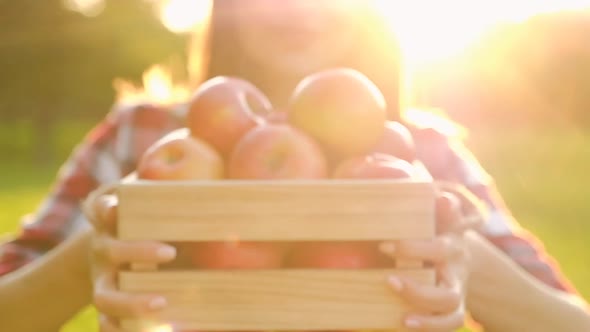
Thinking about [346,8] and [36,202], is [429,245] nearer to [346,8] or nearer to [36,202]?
[346,8]

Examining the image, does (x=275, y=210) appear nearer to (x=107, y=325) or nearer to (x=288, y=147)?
(x=288, y=147)

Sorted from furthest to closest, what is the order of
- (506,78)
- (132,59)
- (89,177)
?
1. (132,59)
2. (506,78)
3. (89,177)

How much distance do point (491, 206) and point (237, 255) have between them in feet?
5.02

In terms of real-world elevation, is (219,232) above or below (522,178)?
above

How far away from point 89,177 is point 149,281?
5.01ft

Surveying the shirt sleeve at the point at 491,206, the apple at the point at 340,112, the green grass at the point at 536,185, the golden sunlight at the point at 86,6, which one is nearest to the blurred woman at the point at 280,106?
the shirt sleeve at the point at 491,206

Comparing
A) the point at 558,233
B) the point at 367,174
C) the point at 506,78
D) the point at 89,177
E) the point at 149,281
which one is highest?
the point at 367,174

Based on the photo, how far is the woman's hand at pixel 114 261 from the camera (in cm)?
191

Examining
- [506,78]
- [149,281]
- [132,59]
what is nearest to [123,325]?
[149,281]

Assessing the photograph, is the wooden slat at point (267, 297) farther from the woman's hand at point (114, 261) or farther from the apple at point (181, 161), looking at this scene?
A: the apple at point (181, 161)

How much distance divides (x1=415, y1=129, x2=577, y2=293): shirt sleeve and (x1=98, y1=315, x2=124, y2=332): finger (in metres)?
1.49

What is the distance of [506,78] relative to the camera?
28.6 metres

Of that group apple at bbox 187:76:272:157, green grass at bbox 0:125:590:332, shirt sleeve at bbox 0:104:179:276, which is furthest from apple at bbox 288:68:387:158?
green grass at bbox 0:125:590:332

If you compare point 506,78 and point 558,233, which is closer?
point 558,233
